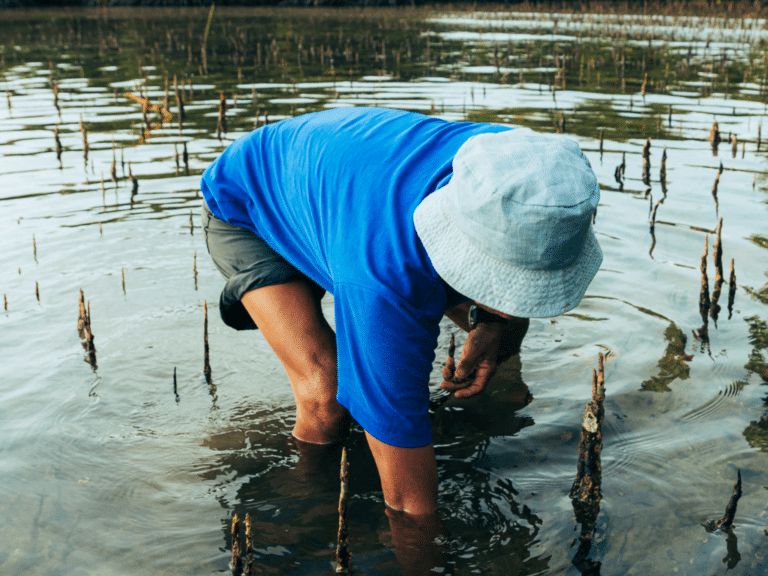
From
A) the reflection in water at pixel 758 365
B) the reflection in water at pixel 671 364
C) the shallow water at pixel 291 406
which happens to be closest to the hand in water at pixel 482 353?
the shallow water at pixel 291 406

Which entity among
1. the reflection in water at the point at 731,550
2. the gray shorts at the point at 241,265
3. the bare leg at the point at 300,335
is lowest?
the reflection in water at the point at 731,550

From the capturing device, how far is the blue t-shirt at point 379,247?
2.08m

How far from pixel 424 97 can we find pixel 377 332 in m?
9.59

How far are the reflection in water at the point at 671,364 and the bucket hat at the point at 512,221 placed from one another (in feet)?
6.63

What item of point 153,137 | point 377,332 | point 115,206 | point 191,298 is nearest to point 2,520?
point 377,332

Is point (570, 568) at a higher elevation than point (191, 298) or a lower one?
lower

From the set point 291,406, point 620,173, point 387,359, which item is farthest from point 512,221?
point 620,173

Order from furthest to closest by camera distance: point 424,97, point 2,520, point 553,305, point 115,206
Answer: point 424,97 → point 115,206 → point 2,520 → point 553,305

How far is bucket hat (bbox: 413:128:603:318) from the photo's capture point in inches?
75.4

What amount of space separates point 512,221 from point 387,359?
1.80ft

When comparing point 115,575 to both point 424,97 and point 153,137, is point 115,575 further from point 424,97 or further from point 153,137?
point 424,97

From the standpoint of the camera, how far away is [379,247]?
2.08 metres

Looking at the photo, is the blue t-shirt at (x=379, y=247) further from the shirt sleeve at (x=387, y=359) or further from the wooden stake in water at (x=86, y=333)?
the wooden stake in water at (x=86, y=333)

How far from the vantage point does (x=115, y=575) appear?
2.67m
